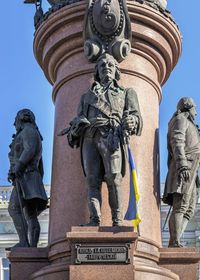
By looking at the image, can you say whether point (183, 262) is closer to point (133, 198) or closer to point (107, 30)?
point (133, 198)

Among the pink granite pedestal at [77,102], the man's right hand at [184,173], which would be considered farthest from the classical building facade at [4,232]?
the man's right hand at [184,173]

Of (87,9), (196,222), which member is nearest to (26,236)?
(87,9)

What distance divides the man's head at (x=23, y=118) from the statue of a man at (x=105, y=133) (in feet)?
3.63

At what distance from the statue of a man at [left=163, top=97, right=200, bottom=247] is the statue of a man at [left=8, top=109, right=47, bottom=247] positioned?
4.98 feet

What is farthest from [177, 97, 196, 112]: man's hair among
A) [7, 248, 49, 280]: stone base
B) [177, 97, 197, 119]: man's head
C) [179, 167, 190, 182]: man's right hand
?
[7, 248, 49, 280]: stone base

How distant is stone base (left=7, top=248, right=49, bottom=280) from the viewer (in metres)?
9.42

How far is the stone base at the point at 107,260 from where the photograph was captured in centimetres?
854

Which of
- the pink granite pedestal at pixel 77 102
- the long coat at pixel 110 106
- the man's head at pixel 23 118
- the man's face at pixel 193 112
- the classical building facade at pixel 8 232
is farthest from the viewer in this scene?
the classical building facade at pixel 8 232

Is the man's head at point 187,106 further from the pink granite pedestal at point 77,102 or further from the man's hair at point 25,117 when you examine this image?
→ the man's hair at point 25,117

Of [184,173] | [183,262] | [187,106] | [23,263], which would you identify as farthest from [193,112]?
[23,263]

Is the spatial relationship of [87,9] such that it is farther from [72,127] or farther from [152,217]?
[152,217]

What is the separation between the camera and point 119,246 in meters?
8.55

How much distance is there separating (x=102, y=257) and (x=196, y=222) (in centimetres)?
1856

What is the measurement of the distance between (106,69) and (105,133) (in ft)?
2.59
